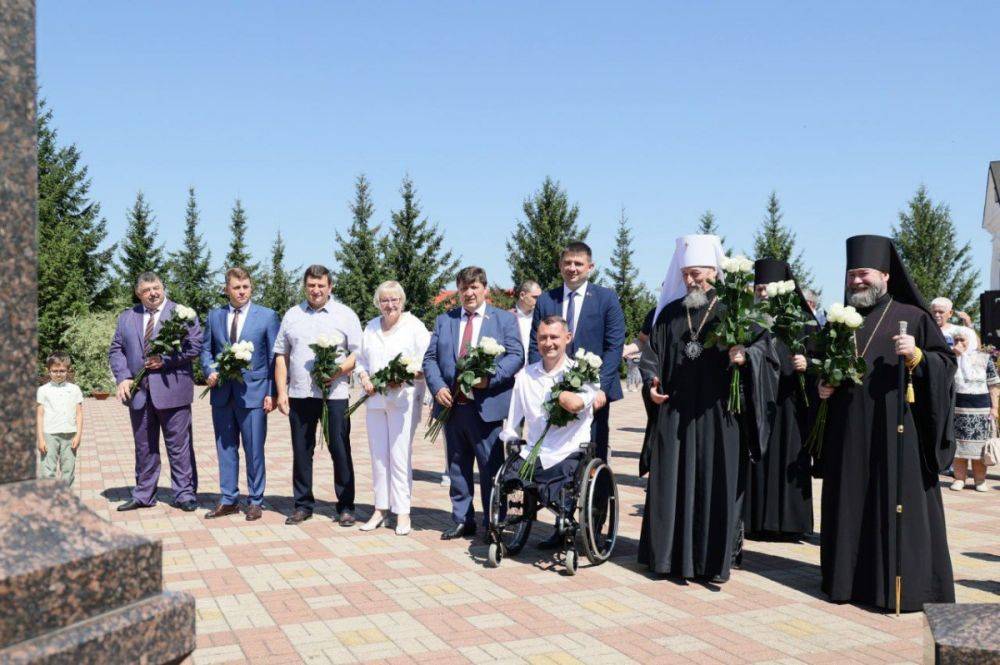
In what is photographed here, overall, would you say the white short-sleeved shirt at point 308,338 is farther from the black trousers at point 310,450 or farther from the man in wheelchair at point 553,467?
the man in wheelchair at point 553,467

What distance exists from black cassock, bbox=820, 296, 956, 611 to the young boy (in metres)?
6.98

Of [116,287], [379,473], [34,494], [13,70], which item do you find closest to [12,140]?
[13,70]

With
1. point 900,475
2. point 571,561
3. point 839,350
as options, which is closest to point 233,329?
point 571,561

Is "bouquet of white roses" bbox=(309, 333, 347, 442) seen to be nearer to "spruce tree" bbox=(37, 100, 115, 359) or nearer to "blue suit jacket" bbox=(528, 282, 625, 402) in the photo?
"blue suit jacket" bbox=(528, 282, 625, 402)

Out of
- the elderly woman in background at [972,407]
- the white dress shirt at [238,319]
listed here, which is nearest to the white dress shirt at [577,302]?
the white dress shirt at [238,319]

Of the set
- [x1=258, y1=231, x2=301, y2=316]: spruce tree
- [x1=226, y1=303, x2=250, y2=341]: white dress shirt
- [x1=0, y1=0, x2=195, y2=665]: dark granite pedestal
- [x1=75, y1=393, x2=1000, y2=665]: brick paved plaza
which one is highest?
[x1=258, y1=231, x2=301, y2=316]: spruce tree

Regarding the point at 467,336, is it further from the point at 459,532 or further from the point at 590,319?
the point at 459,532

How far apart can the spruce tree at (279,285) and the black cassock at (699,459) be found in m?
48.6

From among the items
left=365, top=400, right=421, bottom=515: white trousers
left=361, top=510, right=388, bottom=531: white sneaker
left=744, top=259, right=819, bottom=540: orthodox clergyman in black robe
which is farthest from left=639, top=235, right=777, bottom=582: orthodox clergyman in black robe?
left=361, top=510, right=388, bottom=531: white sneaker

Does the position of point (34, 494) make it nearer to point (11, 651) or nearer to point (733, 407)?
point (11, 651)

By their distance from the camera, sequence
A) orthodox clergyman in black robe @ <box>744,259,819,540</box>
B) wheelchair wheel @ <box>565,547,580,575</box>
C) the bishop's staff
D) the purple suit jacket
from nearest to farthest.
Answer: the bishop's staff, wheelchair wheel @ <box>565,547,580,575</box>, orthodox clergyman in black robe @ <box>744,259,819,540</box>, the purple suit jacket

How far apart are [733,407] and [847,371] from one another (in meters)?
0.80

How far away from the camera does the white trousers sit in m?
7.88

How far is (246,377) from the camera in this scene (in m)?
8.62
